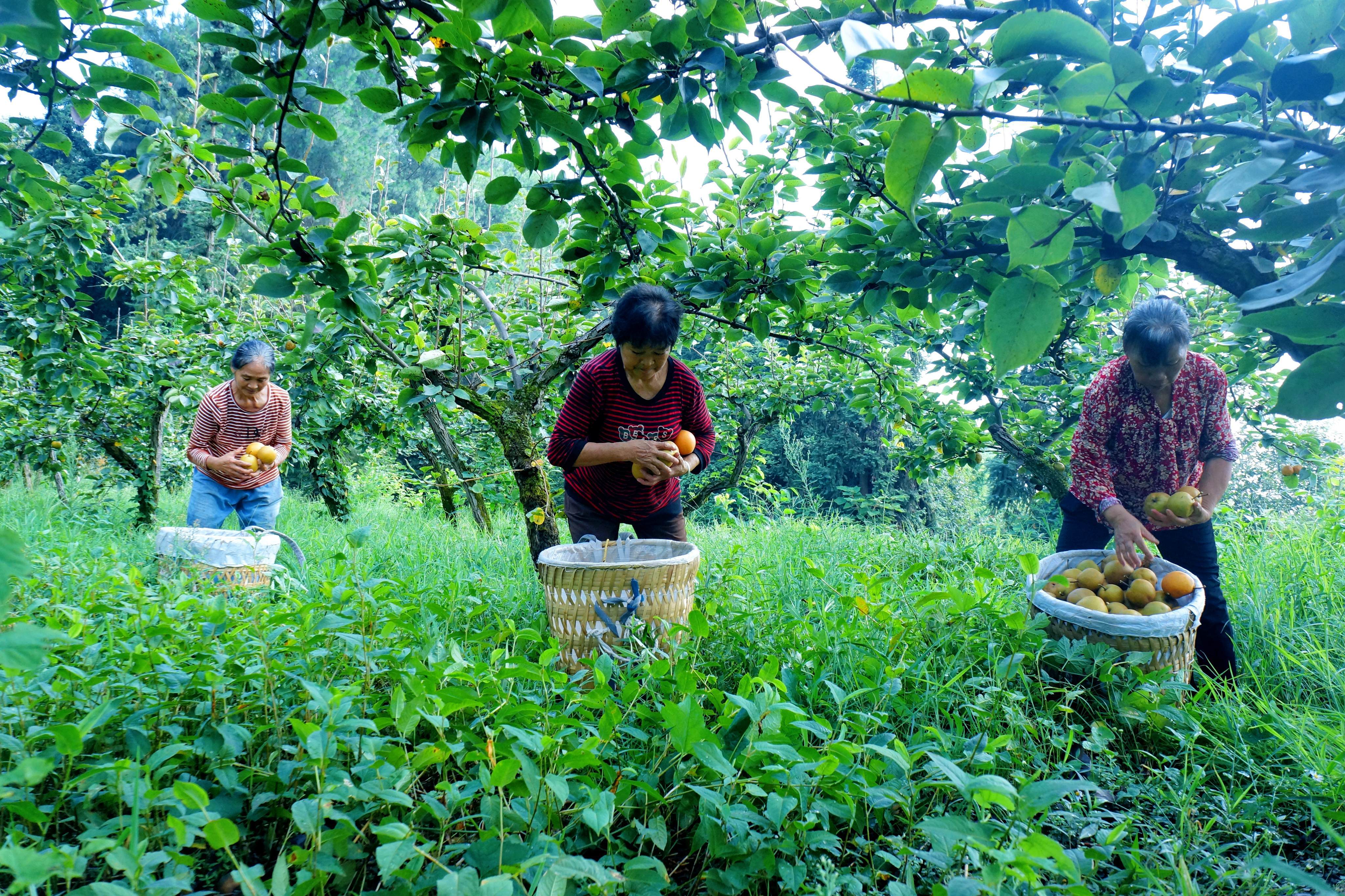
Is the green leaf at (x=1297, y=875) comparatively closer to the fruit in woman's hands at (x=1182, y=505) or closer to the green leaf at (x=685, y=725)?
the green leaf at (x=685, y=725)

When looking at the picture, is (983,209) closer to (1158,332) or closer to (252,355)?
(1158,332)

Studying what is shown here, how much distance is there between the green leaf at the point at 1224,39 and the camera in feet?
2.16

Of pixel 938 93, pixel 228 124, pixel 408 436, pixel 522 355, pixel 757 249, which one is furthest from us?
pixel 408 436

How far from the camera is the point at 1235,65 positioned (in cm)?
78

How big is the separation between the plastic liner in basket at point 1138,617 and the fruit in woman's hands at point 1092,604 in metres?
0.04

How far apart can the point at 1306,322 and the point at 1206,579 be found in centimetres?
251

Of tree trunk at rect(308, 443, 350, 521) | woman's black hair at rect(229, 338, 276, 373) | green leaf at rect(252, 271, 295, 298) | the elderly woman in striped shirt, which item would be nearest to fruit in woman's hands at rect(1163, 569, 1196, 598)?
green leaf at rect(252, 271, 295, 298)

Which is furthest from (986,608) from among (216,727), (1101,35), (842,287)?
(216,727)

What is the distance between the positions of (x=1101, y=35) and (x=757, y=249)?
1358 mm

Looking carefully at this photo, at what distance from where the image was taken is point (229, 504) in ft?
11.9

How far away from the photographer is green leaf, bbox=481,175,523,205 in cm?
138

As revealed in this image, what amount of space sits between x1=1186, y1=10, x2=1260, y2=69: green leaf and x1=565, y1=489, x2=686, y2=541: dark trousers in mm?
2191

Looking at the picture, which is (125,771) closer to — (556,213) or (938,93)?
(556,213)

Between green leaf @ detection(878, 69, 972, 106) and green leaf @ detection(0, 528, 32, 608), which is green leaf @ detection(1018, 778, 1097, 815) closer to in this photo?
green leaf @ detection(878, 69, 972, 106)
